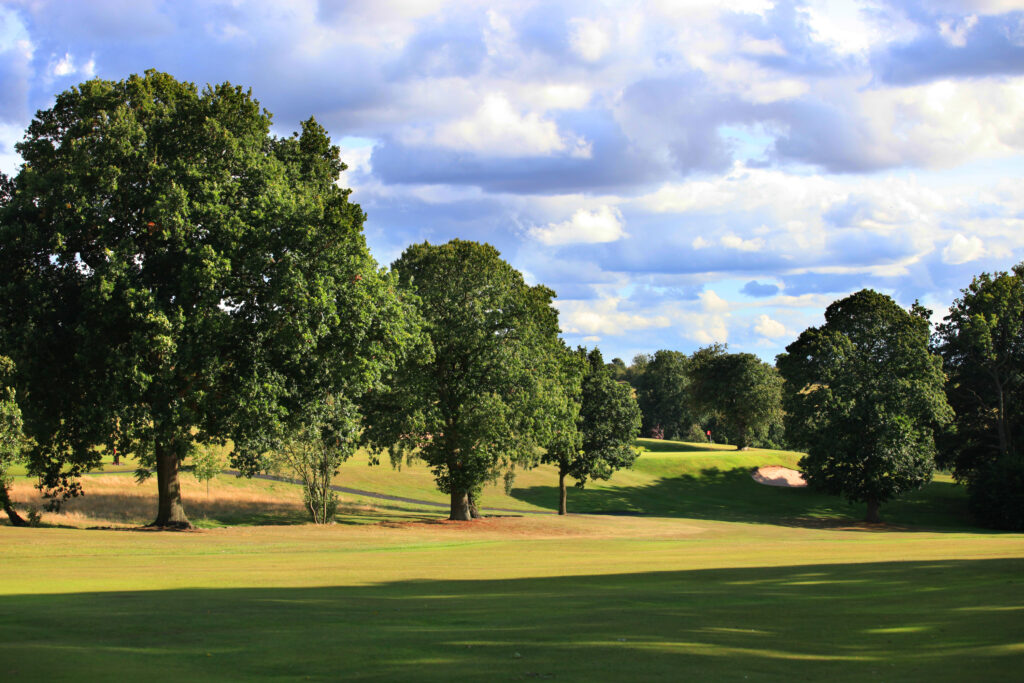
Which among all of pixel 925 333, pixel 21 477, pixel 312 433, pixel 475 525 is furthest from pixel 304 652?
pixel 925 333

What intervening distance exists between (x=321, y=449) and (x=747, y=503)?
160 ft

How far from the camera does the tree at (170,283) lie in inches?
1275

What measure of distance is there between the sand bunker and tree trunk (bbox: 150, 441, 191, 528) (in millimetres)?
63960

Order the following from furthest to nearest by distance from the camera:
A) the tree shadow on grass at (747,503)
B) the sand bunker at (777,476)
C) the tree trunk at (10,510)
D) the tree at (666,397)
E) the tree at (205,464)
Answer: the tree at (666,397), the sand bunker at (777,476), the tree shadow on grass at (747,503), the tree at (205,464), the tree trunk at (10,510)

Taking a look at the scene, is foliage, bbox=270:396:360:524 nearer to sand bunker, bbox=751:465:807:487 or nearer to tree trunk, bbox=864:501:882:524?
tree trunk, bbox=864:501:882:524

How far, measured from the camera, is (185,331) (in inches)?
1278

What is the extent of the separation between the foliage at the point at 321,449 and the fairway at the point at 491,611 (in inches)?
209

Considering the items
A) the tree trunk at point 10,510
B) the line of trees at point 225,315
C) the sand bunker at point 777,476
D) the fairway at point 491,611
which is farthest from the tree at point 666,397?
the tree trunk at point 10,510

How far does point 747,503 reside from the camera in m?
79.6

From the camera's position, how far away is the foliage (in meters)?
37.0

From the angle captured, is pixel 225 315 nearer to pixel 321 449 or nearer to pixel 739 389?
pixel 321 449

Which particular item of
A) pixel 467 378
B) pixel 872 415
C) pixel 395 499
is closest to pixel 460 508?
pixel 467 378

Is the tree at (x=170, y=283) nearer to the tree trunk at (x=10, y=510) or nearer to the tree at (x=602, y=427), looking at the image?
the tree trunk at (x=10, y=510)

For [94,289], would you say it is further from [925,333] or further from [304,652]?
[925,333]
